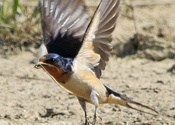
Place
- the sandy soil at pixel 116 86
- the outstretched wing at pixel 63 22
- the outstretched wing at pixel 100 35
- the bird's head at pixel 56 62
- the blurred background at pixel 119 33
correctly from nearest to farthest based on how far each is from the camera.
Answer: the bird's head at pixel 56 62 → the outstretched wing at pixel 100 35 → the outstretched wing at pixel 63 22 → the sandy soil at pixel 116 86 → the blurred background at pixel 119 33

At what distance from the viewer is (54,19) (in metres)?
5.55

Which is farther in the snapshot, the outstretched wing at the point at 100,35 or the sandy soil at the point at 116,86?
the sandy soil at the point at 116,86

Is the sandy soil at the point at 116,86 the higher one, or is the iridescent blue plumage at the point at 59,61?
the iridescent blue plumage at the point at 59,61

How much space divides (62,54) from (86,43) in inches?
9.1

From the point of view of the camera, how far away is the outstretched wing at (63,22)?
5.42 metres

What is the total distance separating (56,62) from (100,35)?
406mm

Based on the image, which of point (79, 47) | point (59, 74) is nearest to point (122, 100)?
point (79, 47)

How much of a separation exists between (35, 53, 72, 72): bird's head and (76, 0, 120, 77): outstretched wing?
148 millimetres

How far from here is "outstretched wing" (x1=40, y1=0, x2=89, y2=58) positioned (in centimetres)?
542

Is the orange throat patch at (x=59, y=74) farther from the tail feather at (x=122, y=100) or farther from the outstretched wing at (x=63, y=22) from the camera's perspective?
the tail feather at (x=122, y=100)

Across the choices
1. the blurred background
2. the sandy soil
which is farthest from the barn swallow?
the blurred background

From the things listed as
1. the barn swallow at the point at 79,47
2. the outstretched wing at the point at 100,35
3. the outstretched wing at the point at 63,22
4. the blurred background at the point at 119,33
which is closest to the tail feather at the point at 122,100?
the barn swallow at the point at 79,47

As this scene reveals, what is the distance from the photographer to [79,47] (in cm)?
532

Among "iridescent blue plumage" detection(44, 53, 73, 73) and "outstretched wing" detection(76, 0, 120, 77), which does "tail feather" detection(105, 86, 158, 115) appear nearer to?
"outstretched wing" detection(76, 0, 120, 77)
